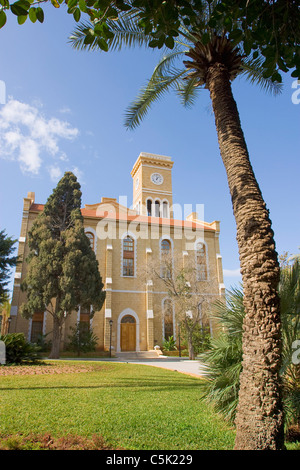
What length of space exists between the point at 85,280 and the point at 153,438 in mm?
16861

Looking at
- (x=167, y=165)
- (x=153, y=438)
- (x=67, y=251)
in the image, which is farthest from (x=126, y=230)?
(x=153, y=438)

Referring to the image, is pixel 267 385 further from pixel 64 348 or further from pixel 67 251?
pixel 64 348

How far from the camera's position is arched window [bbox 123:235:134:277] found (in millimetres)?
29375

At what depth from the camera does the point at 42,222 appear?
21.0 metres

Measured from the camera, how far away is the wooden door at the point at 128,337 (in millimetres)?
26906

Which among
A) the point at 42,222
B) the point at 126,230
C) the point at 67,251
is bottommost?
the point at 67,251

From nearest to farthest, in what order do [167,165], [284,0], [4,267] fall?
[284,0]
[4,267]
[167,165]

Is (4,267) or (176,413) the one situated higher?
(4,267)

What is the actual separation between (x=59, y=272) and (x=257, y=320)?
1801cm

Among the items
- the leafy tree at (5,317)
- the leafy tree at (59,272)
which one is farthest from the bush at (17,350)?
the leafy tree at (5,317)

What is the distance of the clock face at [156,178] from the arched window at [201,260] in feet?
57.0

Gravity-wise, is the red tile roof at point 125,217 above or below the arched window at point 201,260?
above

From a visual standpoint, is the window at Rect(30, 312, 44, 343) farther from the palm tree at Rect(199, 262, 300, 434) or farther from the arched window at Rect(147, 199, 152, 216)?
the arched window at Rect(147, 199, 152, 216)

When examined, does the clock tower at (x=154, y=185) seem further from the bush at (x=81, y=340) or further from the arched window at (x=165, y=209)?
the bush at (x=81, y=340)
